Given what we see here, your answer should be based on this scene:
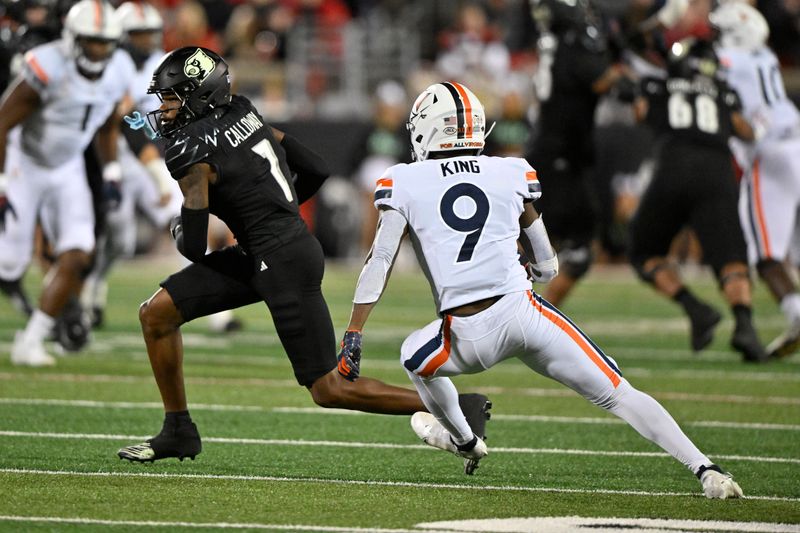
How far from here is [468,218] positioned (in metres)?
4.95

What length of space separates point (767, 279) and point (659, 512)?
5076 mm

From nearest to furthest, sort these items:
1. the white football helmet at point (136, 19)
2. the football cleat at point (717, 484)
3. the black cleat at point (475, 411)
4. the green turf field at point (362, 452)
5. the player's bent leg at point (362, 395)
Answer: the green turf field at point (362, 452) < the football cleat at point (717, 484) < the black cleat at point (475, 411) < the player's bent leg at point (362, 395) < the white football helmet at point (136, 19)

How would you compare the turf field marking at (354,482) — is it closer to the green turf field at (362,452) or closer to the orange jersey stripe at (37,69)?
the green turf field at (362,452)

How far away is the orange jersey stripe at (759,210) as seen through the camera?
960cm

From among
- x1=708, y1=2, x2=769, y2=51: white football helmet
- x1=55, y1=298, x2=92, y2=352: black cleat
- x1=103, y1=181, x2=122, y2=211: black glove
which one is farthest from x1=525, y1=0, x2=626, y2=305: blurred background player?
x1=55, y1=298, x2=92, y2=352: black cleat

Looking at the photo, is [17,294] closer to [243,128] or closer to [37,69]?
[37,69]

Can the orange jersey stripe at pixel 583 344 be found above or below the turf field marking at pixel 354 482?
above

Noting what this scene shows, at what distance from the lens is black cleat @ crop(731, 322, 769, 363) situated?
9.17 m

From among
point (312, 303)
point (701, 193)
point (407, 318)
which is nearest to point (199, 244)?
point (312, 303)

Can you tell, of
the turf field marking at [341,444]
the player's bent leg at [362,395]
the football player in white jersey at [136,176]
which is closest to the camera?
the player's bent leg at [362,395]

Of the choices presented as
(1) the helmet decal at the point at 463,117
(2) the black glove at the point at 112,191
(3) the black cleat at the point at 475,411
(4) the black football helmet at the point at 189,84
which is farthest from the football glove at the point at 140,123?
(2) the black glove at the point at 112,191

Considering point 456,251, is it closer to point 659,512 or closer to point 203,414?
point 659,512

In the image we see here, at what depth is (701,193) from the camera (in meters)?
9.25

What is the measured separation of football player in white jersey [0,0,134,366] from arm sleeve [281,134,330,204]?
2.84 m
